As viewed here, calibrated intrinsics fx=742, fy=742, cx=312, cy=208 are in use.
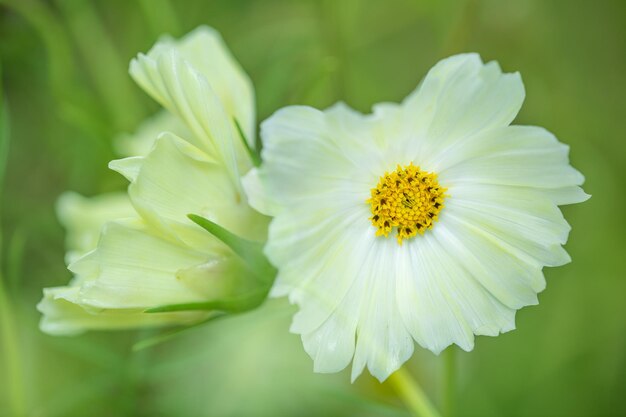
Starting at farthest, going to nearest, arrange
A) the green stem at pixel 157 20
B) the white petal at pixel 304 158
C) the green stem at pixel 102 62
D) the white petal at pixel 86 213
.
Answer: the green stem at pixel 102 62 → the green stem at pixel 157 20 → the white petal at pixel 86 213 → the white petal at pixel 304 158

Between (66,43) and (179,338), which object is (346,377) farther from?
Answer: (66,43)

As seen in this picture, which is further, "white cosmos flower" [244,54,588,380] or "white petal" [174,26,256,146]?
"white petal" [174,26,256,146]

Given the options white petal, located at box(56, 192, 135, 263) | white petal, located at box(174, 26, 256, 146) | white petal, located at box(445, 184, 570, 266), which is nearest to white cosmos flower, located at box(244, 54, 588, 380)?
white petal, located at box(445, 184, 570, 266)

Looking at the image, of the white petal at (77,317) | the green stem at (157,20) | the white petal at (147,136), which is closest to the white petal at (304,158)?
the white petal at (77,317)

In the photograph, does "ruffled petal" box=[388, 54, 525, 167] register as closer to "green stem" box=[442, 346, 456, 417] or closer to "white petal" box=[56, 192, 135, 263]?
"green stem" box=[442, 346, 456, 417]

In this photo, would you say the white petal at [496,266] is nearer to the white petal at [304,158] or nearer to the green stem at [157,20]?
the white petal at [304,158]

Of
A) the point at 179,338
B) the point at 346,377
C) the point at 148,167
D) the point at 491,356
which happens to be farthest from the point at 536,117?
the point at 148,167

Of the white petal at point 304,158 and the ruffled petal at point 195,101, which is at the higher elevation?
the ruffled petal at point 195,101
